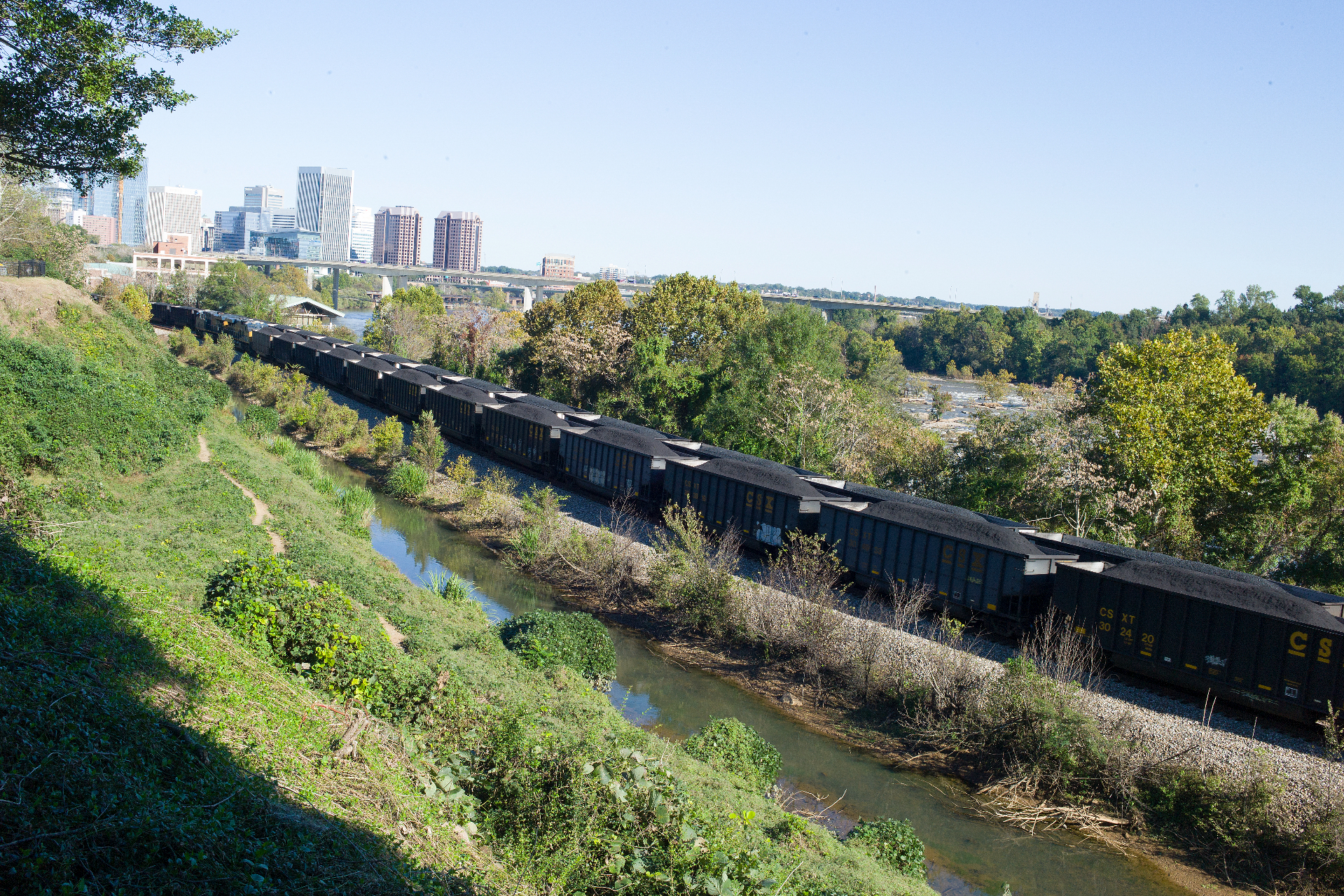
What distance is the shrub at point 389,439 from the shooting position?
37.3 m

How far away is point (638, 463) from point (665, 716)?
12.4 m

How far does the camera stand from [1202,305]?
291 feet

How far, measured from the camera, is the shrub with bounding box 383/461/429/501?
110 feet

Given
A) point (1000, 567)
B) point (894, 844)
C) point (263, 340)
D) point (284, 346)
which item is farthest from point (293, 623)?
point (263, 340)

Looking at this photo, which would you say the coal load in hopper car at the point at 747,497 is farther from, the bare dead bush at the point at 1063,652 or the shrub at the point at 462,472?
the shrub at the point at 462,472

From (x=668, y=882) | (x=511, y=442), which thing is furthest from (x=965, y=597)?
(x=511, y=442)

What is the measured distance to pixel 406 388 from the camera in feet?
147

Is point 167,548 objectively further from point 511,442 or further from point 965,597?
point 511,442

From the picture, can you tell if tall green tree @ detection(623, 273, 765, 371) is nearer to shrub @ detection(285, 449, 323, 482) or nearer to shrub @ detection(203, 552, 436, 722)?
shrub @ detection(285, 449, 323, 482)

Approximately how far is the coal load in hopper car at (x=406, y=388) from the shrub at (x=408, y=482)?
30.3ft

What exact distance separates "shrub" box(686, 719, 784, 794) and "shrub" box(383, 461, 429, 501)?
71.5 feet

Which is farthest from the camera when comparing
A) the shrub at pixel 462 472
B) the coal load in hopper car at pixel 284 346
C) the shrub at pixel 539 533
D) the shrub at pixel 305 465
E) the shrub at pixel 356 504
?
the coal load in hopper car at pixel 284 346

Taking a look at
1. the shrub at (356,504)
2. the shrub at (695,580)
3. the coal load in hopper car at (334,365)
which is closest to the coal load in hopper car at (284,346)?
the coal load in hopper car at (334,365)

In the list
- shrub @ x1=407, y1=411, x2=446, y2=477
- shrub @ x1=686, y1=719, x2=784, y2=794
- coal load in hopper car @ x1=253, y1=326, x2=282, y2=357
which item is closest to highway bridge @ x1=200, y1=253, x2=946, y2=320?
coal load in hopper car @ x1=253, y1=326, x2=282, y2=357
